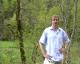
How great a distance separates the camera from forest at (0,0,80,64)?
898 cm

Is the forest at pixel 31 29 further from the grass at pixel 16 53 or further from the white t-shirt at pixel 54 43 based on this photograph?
the white t-shirt at pixel 54 43

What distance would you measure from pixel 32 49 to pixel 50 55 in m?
3.48

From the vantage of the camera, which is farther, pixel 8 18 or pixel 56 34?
pixel 8 18

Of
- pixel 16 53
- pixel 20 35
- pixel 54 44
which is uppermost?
pixel 54 44

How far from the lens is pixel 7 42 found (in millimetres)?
9148

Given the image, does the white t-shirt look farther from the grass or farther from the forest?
the grass

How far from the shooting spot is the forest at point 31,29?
8.98 metres

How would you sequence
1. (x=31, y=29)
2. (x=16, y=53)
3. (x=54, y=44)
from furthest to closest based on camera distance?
(x=16, y=53) → (x=31, y=29) → (x=54, y=44)

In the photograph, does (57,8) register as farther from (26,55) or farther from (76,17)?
(26,55)

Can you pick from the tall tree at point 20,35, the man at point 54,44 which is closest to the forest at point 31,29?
the tall tree at point 20,35

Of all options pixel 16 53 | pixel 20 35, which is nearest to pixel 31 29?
pixel 20 35

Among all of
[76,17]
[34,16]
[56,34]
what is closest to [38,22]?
[34,16]

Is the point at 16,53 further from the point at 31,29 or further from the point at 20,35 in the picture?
the point at 31,29

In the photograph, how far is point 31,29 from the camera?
355 inches
